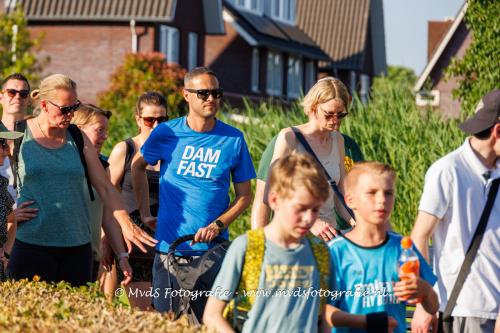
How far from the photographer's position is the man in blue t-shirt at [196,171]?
25.2 ft

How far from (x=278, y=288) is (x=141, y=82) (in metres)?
28.7

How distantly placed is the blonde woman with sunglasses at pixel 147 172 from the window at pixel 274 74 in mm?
39726

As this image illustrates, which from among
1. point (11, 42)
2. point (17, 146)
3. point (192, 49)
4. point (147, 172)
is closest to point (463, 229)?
point (17, 146)

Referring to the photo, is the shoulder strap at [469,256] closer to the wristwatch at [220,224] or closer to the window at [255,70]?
the wristwatch at [220,224]

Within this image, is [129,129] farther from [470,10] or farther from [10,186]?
[10,186]

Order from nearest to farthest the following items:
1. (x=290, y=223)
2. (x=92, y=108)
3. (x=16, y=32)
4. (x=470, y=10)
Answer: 1. (x=290, y=223)
2. (x=92, y=108)
3. (x=470, y=10)
4. (x=16, y=32)

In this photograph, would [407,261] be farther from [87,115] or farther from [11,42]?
[11,42]

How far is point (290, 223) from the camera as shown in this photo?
5.46 m

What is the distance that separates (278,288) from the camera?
5.55 m

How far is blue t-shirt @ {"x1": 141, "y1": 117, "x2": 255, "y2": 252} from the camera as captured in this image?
7.68 m

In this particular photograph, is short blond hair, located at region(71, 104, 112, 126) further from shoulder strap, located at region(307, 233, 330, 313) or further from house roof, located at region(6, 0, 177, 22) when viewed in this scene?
house roof, located at region(6, 0, 177, 22)

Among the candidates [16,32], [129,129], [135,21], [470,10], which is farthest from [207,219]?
[135,21]

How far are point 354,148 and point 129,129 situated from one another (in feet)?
50.1

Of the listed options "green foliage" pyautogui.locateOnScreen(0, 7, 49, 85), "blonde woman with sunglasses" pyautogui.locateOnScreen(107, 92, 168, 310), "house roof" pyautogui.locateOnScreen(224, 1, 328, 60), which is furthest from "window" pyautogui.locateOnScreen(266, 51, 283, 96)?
"blonde woman with sunglasses" pyautogui.locateOnScreen(107, 92, 168, 310)
